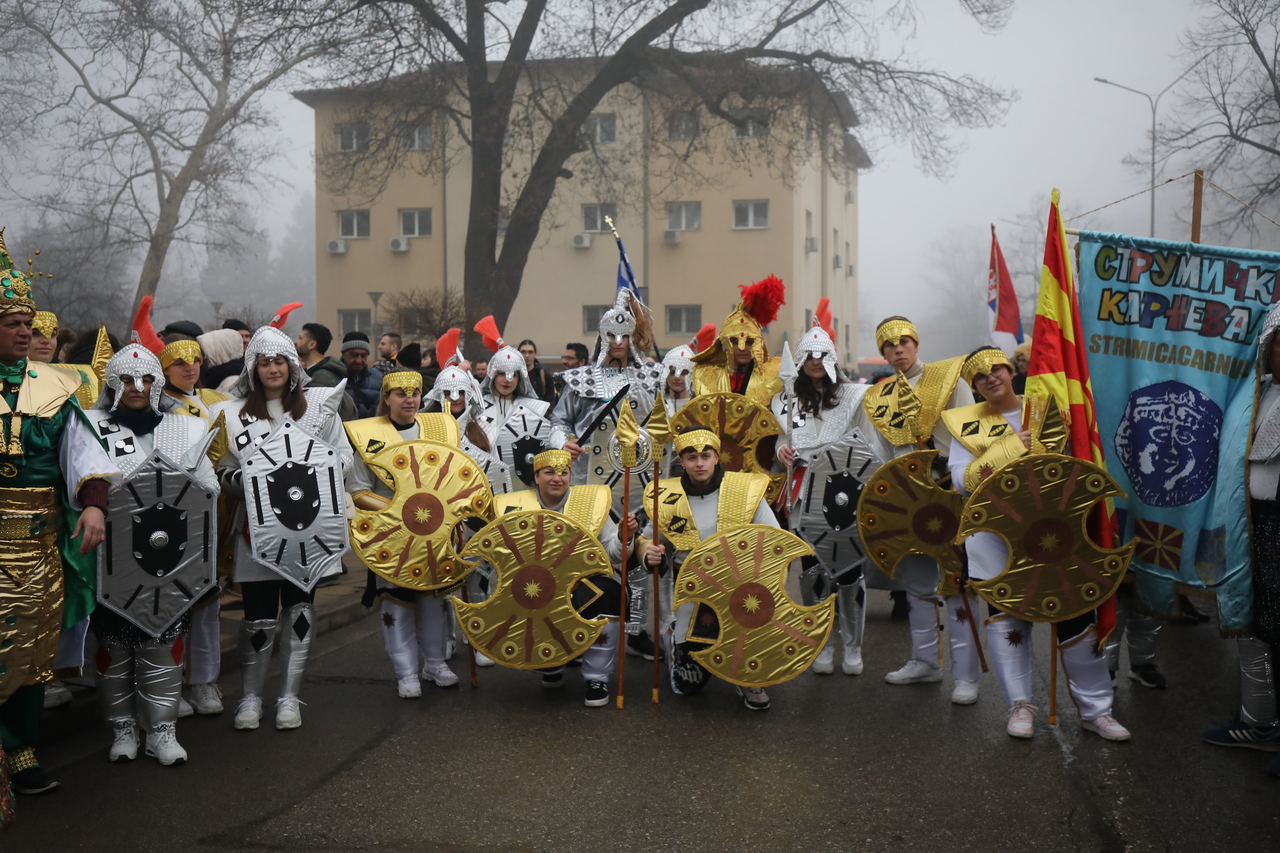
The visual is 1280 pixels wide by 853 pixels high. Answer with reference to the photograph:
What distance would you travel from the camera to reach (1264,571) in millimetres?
4520

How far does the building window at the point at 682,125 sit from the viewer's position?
22642 mm

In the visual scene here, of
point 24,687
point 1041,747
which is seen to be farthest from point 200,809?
point 1041,747

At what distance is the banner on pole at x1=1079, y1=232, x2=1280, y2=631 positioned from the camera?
486cm

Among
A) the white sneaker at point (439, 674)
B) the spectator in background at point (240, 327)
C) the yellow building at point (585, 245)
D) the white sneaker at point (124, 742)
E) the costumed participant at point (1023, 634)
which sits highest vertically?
the yellow building at point (585, 245)

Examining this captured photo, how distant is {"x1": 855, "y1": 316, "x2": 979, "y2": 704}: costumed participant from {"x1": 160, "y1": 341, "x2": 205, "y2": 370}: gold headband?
11.5 feet

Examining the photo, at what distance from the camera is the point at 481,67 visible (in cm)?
2159

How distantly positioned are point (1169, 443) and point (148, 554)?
15.4 feet

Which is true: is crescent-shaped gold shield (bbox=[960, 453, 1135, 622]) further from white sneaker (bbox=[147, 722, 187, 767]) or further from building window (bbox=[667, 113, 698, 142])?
building window (bbox=[667, 113, 698, 142])

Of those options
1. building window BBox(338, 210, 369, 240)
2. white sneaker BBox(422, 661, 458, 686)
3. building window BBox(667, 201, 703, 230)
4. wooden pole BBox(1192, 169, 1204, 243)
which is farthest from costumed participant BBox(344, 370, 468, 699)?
building window BBox(338, 210, 369, 240)

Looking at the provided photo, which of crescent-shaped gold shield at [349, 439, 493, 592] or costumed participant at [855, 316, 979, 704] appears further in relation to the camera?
costumed participant at [855, 316, 979, 704]

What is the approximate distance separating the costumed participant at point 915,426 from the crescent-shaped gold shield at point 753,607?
0.89 metres

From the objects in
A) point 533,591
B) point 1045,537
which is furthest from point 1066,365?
point 533,591

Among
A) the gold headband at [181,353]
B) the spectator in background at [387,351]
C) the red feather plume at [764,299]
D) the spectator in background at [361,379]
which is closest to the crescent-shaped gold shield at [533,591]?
the gold headband at [181,353]

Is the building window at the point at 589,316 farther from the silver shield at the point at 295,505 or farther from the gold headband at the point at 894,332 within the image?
the silver shield at the point at 295,505
